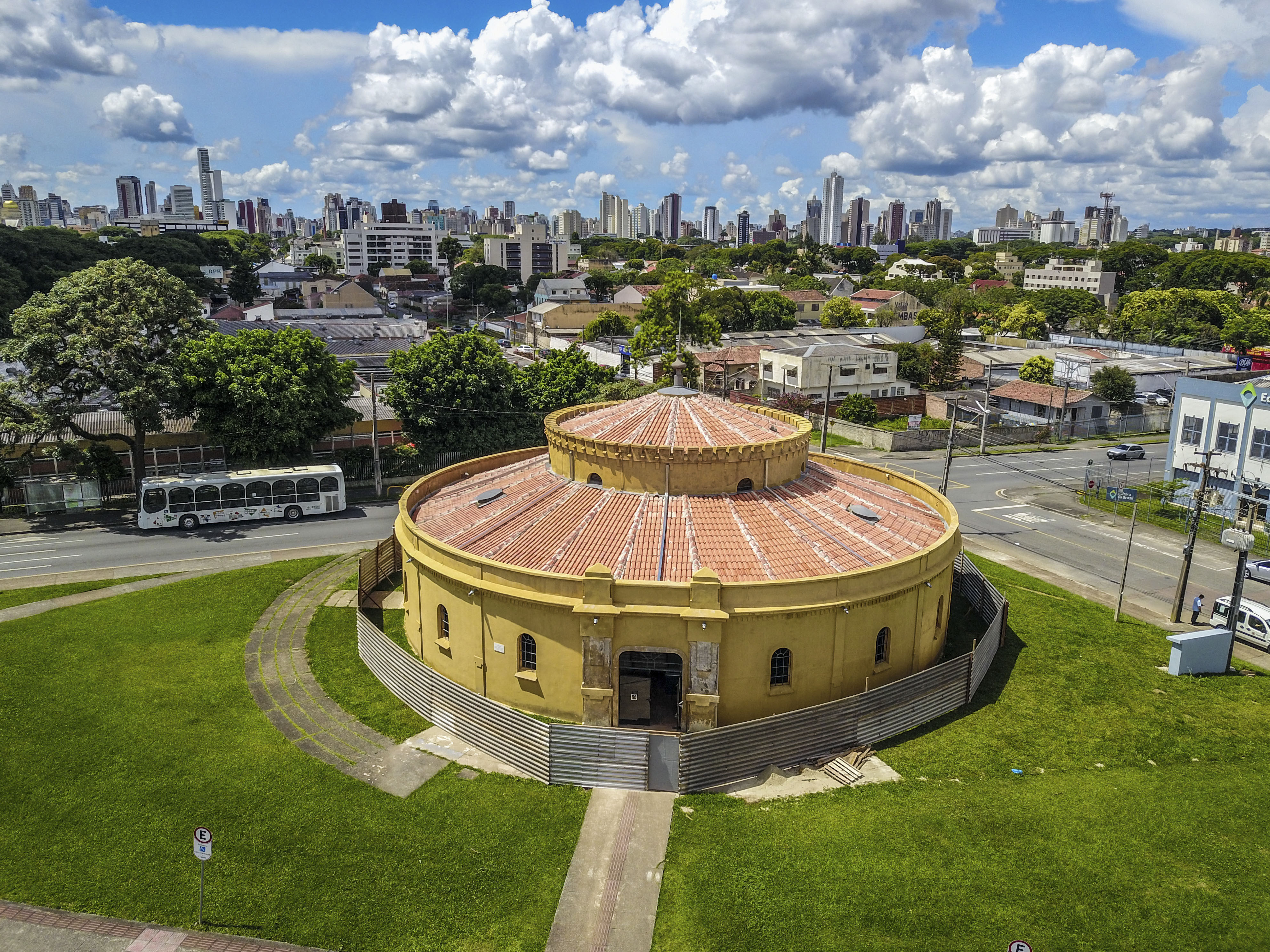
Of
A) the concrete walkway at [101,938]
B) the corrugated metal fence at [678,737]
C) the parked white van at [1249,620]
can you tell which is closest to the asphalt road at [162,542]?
the corrugated metal fence at [678,737]

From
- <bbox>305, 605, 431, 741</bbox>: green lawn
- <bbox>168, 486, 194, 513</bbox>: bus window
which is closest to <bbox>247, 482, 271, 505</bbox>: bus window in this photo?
<bbox>168, 486, 194, 513</bbox>: bus window

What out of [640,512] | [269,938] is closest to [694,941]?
[269,938]

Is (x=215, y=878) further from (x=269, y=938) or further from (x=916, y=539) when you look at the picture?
(x=916, y=539)

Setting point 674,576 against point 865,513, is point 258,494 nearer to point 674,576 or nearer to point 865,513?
point 674,576

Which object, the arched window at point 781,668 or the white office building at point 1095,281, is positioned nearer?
the arched window at point 781,668

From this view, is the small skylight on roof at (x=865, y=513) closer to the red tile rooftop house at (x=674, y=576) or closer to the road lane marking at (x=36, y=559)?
the red tile rooftop house at (x=674, y=576)

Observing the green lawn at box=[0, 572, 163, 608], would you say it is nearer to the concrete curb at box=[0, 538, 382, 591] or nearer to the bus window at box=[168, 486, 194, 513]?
the concrete curb at box=[0, 538, 382, 591]

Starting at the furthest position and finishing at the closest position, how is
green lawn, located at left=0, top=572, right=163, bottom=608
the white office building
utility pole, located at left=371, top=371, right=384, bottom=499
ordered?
the white office building
utility pole, located at left=371, top=371, right=384, bottom=499
green lawn, located at left=0, top=572, right=163, bottom=608
